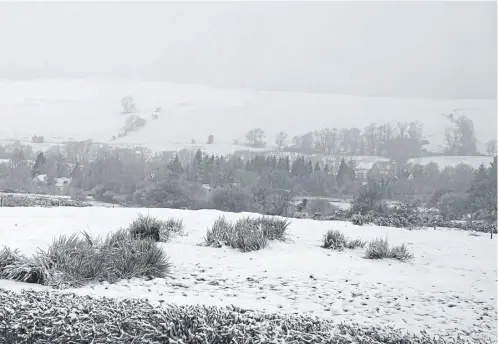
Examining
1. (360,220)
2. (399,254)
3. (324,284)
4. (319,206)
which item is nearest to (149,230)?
(324,284)

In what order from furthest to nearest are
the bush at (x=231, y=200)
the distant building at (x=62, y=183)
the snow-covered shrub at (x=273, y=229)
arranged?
the distant building at (x=62, y=183) → the bush at (x=231, y=200) → the snow-covered shrub at (x=273, y=229)

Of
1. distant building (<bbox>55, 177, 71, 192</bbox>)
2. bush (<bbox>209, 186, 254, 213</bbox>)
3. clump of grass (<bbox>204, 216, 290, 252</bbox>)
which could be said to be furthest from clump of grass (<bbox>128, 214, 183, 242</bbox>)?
distant building (<bbox>55, 177, 71, 192</bbox>)

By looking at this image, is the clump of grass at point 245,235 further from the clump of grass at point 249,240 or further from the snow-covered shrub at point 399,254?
the snow-covered shrub at point 399,254

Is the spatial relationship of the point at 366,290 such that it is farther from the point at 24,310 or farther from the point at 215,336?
the point at 24,310

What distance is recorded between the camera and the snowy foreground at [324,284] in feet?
19.0

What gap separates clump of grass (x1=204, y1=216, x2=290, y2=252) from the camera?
9.76m

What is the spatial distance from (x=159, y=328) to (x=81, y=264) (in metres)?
3.39

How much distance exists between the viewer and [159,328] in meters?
3.53

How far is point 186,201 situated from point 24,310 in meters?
42.0

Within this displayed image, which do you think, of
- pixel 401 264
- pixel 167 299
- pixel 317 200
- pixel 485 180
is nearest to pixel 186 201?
pixel 317 200

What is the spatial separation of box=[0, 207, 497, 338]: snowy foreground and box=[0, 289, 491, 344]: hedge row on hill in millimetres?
1647

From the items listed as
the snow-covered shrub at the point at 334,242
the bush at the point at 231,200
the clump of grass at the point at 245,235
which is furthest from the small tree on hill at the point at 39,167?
the snow-covered shrub at the point at 334,242

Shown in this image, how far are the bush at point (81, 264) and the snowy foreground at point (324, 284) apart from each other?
0.72 feet

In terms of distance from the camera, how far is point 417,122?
15800 cm
